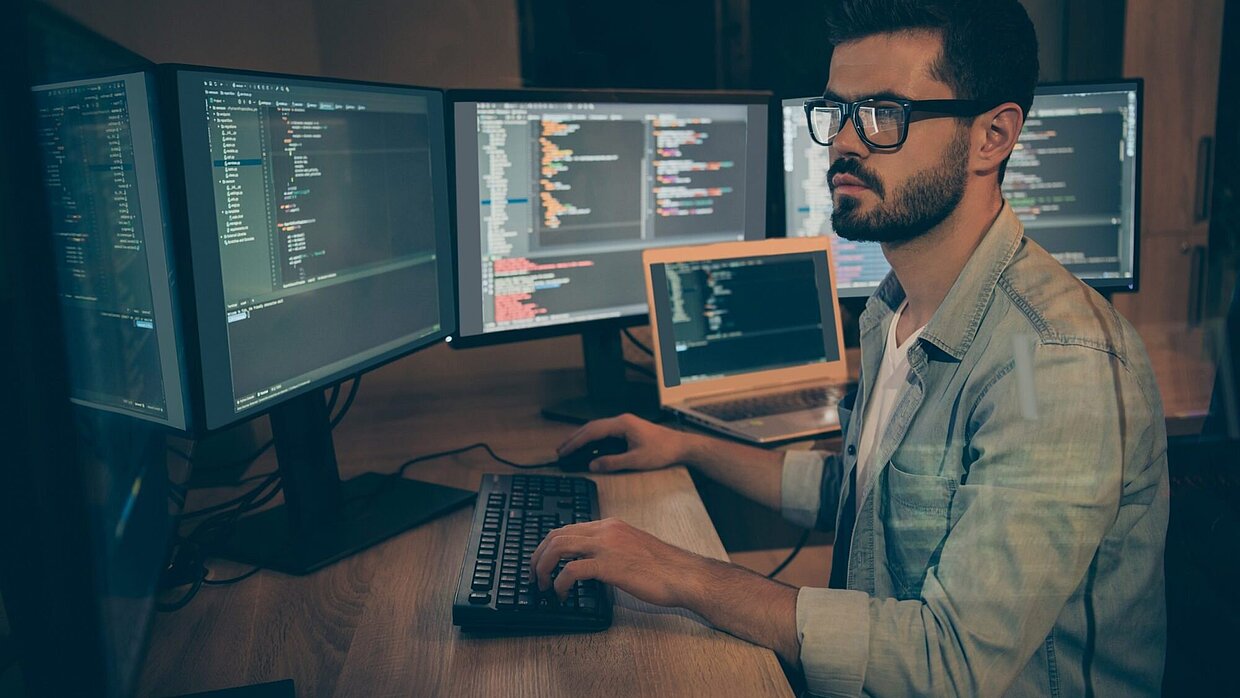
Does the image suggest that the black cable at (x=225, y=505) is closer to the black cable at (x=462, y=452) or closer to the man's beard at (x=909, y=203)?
the black cable at (x=462, y=452)

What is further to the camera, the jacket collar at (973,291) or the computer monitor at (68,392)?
the jacket collar at (973,291)

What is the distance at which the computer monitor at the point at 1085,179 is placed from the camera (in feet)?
4.92

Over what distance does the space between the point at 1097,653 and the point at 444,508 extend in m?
0.68

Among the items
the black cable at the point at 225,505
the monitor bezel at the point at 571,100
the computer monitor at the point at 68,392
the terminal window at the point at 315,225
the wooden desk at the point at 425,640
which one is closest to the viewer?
the computer monitor at the point at 68,392

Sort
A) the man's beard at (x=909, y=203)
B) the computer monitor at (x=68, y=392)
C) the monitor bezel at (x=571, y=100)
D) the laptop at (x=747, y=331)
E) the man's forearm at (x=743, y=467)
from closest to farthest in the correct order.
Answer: the computer monitor at (x=68, y=392)
the man's beard at (x=909, y=203)
the man's forearm at (x=743, y=467)
the monitor bezel at (x=571, y=100)
the laptop at (x=747, y=331)

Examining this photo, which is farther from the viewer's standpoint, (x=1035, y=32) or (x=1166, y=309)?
(x=1166, y=309)

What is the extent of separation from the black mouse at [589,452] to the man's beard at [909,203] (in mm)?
416

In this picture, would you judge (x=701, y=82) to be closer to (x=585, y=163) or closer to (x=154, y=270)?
(x=585, y=163)

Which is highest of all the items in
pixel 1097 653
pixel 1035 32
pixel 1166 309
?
pixel 1035 32

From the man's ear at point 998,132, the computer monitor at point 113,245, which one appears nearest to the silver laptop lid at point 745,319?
the man's ear at point 998,132

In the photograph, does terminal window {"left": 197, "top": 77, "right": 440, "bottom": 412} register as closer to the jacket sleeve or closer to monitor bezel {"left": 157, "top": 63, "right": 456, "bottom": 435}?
monitor bezel {"left": 157, "top": 63, "right": 456, "bottom": 435}

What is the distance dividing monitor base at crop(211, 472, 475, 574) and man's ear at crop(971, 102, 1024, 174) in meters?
0.69

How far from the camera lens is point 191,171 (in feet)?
2.52

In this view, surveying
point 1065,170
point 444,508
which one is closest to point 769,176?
point 1065,170
